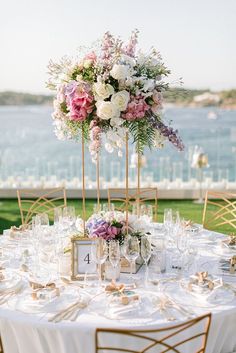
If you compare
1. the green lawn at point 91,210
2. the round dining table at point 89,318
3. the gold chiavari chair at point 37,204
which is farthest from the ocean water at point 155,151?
the round dining table at point 89,318

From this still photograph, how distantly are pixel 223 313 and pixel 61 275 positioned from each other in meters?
0.97

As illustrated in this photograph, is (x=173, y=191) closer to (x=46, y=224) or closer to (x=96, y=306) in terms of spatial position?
(x=46, y=224)

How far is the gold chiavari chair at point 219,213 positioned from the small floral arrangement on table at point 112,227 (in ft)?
4.17

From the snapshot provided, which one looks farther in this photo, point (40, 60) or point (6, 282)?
point (40, 60)

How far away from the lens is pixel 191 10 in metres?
28.1

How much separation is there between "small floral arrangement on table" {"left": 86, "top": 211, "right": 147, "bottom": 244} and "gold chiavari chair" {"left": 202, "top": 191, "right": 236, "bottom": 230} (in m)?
1.27

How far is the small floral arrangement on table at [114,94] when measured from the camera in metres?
2.76

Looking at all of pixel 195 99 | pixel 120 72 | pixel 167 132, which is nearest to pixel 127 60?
pixel 120 72

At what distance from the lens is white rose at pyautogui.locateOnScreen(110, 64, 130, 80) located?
2.73 meters

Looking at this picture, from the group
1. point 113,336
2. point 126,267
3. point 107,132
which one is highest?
point 107,132

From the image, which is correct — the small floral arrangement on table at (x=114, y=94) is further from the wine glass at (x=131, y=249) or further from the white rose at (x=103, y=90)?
the wine glass at (x=131, y=249)

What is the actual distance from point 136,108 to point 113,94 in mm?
147

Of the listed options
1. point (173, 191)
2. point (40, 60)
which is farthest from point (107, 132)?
point (40, 60)

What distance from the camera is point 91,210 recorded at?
7465 millimetres
